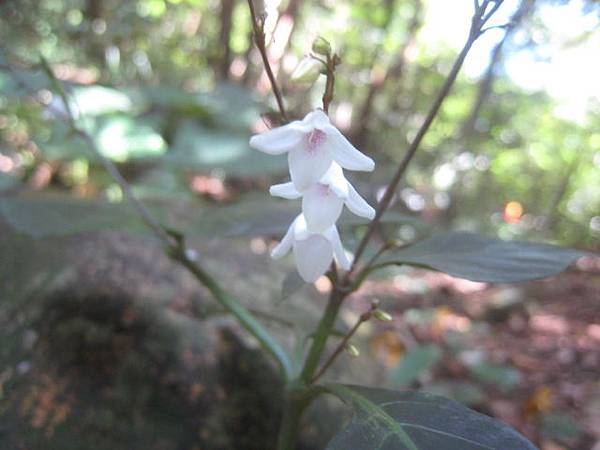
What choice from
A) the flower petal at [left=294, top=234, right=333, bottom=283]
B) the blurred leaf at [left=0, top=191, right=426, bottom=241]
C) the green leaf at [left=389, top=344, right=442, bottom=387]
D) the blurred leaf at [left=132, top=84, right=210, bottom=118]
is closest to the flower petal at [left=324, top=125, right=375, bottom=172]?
the flower petal at [left=294, top=234, right=333, bottom=283]

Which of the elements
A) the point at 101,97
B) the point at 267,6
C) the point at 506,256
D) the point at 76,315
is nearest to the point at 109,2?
the point at 101,97

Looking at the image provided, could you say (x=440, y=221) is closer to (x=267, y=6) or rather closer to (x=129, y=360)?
(x=129, y=360)

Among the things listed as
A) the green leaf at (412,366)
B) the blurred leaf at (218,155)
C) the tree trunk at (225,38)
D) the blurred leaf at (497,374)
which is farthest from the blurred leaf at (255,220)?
the tree trunk at (225,38)

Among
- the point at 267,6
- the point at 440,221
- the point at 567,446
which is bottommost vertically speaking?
the point at 440,221

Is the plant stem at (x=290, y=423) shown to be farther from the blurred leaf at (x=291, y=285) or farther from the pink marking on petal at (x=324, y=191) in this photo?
the pink marking on petal at (x=324, y=191)

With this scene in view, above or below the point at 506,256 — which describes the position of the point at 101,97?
below

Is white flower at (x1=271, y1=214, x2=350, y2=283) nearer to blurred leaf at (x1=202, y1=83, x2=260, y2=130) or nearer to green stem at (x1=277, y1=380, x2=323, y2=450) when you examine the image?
green stem at (x1=277, y1=380, x2=323, y2=450)

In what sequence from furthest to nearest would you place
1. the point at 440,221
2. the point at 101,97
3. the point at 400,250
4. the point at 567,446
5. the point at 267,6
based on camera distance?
the point at 440,221 < the point at 101,97 < the point at 567,446 < the point at 400,250 < the point at 267,6
